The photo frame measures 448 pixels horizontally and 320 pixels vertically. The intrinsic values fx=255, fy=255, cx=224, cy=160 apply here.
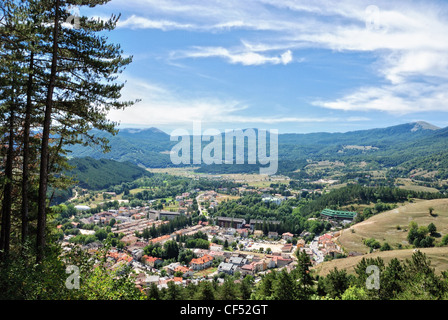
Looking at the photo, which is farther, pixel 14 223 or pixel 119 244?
pixel 119 244

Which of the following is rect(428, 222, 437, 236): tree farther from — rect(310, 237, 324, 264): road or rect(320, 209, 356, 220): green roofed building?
rect(320, 209, 356, 220): green roofed building

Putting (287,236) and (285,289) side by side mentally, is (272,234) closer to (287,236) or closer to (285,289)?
(287,236)

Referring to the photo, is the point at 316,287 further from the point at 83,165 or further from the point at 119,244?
the point at 83,165

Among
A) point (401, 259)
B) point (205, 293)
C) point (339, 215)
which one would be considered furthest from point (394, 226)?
point (205, 293)

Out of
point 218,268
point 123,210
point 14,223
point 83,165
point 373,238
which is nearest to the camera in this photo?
point 14,223

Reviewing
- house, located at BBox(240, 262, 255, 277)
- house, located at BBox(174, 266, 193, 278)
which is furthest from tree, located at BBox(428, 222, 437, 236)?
house, located at BBox(174, 266, 193, 278)

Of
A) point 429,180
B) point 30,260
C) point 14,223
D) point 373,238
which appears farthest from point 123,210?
point 429,180

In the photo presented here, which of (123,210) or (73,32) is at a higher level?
(73,32)
